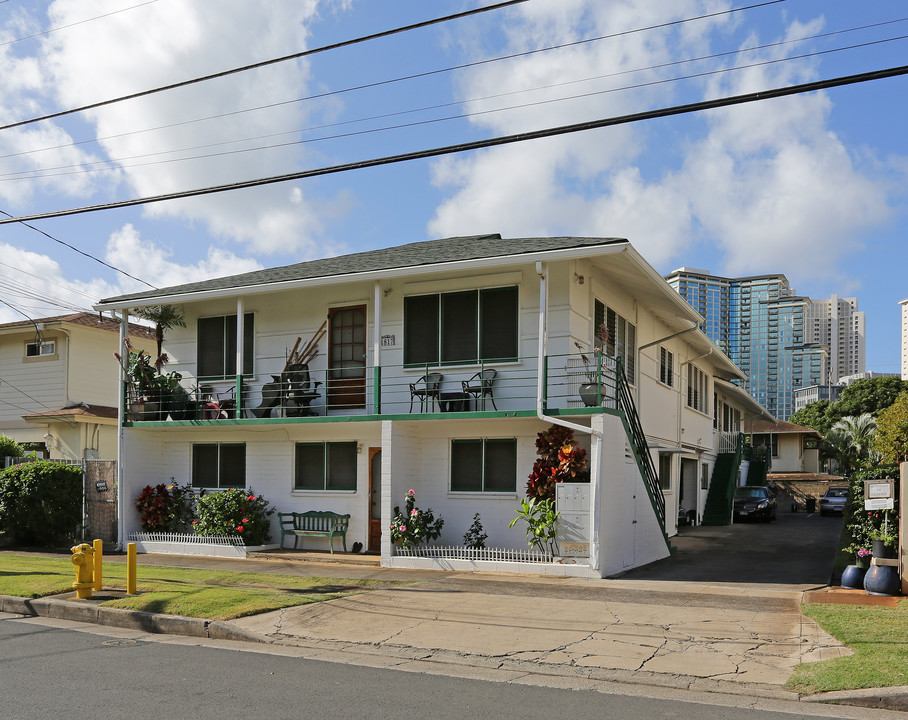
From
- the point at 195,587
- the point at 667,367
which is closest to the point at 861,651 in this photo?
the point at 195,587

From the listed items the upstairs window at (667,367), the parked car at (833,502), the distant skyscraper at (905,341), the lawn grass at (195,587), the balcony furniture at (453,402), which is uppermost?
the distant skyscraper at (905,341)

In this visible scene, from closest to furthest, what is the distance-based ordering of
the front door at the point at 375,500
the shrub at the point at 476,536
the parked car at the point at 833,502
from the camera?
the shrub at the point at 476,536, the front door at the point at 375,500, the parked car at the point at 833,502

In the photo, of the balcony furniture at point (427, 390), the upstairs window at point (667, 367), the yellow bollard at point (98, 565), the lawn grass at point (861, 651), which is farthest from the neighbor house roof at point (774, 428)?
the yellow bollard at point (98, 565)

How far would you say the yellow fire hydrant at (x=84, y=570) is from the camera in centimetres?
1197

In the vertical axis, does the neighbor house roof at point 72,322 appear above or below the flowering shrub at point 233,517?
above

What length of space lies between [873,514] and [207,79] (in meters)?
11.8

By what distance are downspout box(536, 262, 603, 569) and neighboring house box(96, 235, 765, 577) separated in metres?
0.04

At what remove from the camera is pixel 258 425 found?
736 inches

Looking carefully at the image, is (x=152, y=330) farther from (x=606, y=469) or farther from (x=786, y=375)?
(x=786, y=375)

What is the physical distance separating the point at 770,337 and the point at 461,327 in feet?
525

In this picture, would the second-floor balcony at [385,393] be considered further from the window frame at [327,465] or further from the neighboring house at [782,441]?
the neighboring house at [782,441]

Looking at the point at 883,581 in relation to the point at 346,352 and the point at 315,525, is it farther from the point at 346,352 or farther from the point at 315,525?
the point at 346,352

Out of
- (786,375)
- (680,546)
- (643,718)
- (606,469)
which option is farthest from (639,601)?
(786,375)

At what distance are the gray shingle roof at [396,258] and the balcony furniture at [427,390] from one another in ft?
7.79
